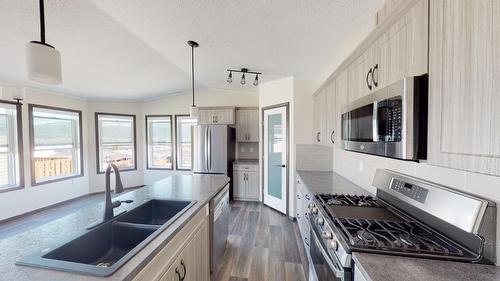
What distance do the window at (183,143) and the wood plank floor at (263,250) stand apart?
8.16ft

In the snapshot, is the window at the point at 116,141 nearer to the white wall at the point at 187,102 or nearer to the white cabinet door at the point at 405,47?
the white wall at the point at 187,102

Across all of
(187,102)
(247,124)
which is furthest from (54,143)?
(247,124)

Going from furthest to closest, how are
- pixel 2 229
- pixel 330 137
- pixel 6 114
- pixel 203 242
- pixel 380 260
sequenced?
pixel 6 114, pixel 2 229, pixel 330 137, pixel 203 242, pixel 380 260

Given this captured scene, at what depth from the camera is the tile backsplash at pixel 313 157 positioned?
11.5 ft

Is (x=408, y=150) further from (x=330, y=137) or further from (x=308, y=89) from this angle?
(x=308, y=89)

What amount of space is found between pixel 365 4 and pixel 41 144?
19.3ft

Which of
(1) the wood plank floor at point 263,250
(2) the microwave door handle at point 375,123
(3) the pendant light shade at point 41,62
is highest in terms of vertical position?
(3) the pendant light shade at point 41,62

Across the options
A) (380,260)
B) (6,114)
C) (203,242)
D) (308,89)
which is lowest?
(203,242)

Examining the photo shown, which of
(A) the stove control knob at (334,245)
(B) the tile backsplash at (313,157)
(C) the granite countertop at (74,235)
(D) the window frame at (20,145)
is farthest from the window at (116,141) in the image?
(A) the stove control knob at (334,245)

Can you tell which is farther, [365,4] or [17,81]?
[17,81]

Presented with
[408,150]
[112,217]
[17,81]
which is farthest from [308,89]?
[17,81]

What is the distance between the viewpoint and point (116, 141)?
5.67 m

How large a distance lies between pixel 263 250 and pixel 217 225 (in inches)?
36.2

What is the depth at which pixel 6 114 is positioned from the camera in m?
3.72
